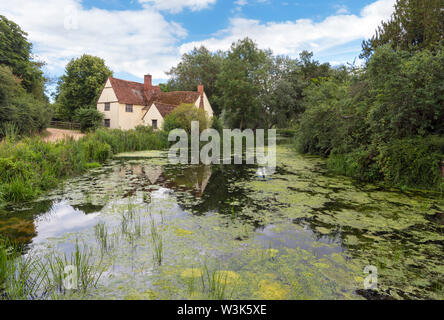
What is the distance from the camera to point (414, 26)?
40.5 ft

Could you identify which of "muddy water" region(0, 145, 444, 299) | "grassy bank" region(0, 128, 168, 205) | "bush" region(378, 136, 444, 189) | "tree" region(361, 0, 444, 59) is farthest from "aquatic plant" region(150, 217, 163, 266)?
"tree" region(361, 0, 444, 59)

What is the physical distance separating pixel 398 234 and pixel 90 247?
4.59 meters

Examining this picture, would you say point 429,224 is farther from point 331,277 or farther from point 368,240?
point 331,277

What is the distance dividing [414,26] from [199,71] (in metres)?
29.4

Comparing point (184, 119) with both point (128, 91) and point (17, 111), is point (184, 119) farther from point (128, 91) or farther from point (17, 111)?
point (128, 91)

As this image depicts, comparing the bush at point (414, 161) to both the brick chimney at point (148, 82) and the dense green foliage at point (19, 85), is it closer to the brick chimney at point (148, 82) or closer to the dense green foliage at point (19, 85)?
the dense green foliage at point (19, 85)

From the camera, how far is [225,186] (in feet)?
24.3

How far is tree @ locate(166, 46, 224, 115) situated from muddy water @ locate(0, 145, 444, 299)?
31.7 m

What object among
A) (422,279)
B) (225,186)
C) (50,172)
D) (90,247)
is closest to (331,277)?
(422,279)

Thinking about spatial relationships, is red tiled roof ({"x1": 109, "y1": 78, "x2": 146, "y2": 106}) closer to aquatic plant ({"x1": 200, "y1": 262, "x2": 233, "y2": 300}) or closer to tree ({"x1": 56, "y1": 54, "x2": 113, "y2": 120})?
tree ({"x1": 56, "y1": 54, "x2": 113, "y2": 120})

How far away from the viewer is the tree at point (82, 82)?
3281cm

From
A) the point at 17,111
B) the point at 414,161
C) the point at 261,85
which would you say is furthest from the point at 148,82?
the point at 414,161

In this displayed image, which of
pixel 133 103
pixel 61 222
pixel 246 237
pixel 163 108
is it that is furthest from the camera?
pixel 133 103

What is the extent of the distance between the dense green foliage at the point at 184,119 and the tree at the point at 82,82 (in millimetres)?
17861
